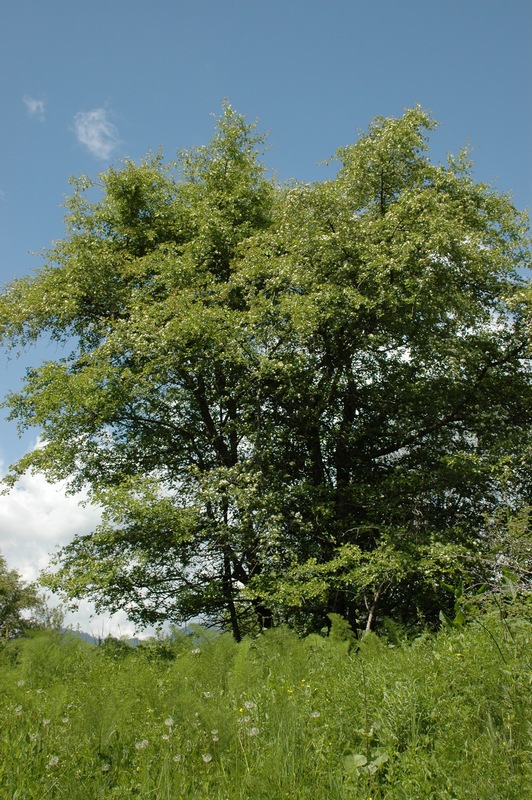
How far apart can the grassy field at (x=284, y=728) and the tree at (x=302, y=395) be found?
7.05m

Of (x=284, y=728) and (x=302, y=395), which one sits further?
(x=302, y=395)

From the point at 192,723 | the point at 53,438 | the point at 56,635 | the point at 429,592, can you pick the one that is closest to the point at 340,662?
the point at 192,723

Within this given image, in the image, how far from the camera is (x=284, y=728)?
4965 millimetres

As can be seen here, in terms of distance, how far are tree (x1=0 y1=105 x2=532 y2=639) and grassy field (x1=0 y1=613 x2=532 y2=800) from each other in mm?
7050

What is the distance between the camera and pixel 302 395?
663 inches

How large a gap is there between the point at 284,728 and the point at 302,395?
12220 millimetres

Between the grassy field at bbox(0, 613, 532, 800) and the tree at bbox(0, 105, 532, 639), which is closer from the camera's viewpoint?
the grassy field at bbox(0, 613, 532, 800)

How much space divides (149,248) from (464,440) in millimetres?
11622

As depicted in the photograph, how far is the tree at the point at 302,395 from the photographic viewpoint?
14664 mm

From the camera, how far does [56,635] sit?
803cm

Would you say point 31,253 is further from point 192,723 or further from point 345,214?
point 192,723

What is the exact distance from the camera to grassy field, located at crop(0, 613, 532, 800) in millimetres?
4230

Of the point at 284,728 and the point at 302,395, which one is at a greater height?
the point at 302,395

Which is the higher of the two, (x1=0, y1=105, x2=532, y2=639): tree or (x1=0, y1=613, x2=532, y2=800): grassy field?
(x1=0, y1=105, x2=532, y2=639): tree
